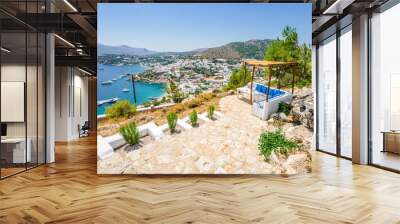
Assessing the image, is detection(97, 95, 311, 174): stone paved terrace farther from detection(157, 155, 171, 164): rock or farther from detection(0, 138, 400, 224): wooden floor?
detection(0, 138, 400, 224): wooden floor

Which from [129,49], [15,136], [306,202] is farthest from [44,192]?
[306,202]

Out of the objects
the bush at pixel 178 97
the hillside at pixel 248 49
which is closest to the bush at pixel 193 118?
the bush at pixel 178 97

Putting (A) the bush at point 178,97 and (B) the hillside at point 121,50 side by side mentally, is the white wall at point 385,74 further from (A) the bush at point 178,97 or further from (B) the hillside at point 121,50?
(B) the hillside at point 121,50

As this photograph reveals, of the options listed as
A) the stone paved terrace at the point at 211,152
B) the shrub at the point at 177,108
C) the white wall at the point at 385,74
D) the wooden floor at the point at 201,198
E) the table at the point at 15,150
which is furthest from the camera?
the white wall at the point at 385,74

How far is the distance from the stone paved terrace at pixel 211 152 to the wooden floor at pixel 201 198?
158 mm

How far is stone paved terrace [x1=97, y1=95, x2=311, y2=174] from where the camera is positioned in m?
6.28

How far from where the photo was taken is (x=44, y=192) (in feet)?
17.0

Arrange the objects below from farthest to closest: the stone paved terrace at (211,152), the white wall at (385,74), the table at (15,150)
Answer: the white wall at (385,74) < the stone paved terrace at (211,152) < the table at (15,150)

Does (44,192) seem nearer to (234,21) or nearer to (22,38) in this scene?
(22,38)

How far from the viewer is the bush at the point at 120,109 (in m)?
6.34

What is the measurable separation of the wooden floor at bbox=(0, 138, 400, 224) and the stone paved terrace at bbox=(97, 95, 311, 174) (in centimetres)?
16

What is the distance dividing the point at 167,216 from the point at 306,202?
165 centimetres

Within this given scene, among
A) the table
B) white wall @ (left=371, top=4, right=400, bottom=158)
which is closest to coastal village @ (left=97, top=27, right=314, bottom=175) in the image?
the table

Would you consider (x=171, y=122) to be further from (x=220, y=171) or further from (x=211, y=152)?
(x=220, y=171)
